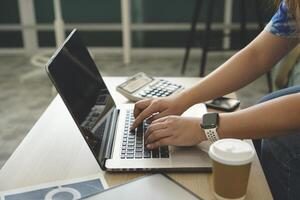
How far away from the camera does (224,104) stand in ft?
4.01

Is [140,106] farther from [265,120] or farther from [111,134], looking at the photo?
[265,120]

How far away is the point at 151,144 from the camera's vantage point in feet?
3.02

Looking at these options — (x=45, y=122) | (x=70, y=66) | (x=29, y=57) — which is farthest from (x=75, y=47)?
(x=29, y=57)

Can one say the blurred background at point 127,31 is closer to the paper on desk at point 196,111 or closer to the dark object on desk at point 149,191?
the paper on desk at point 196,111

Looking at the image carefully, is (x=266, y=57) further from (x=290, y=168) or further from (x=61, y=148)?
(x=61, y=148)

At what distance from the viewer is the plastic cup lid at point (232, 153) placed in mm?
720

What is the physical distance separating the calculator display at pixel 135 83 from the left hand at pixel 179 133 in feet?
1.35

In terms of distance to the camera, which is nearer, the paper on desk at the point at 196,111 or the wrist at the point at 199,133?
the wrist at the point at 199,133

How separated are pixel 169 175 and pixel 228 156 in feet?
0.62

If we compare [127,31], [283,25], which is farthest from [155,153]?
[127,31]

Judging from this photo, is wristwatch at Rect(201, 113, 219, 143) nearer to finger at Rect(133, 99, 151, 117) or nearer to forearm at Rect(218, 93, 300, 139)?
forearm at Rect(218, 93, 300, 139)

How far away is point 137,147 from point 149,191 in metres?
0.17

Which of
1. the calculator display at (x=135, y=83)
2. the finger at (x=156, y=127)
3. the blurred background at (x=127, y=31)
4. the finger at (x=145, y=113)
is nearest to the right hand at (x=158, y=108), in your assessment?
the finger at (x=145, y=113)

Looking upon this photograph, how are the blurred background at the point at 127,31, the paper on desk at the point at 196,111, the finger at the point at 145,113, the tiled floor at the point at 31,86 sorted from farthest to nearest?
the blurred background at the point at 127,31 → the tiled floor at the point at 31,86 → the paper on desk at the point at 196,111 → the finger at the point at 145,113
